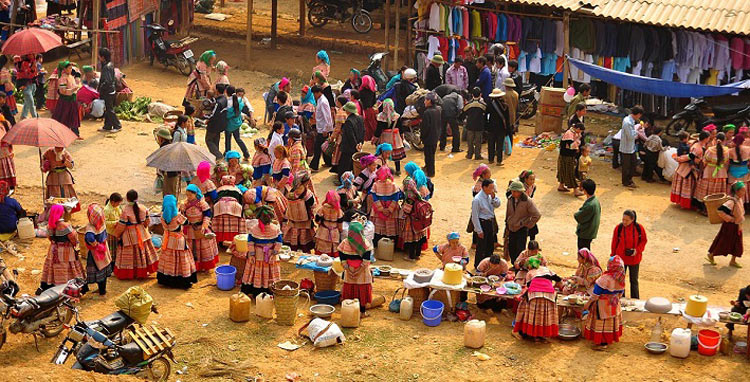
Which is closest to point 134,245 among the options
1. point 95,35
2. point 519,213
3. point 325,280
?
point 325,280

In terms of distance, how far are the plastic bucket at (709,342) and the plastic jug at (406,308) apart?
3255mm

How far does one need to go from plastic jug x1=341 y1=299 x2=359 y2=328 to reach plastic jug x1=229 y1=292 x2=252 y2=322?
1.11 meters

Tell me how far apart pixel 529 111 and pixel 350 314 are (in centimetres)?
1030

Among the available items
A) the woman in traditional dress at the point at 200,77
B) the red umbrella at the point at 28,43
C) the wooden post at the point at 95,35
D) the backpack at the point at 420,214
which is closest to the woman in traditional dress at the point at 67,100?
the red umbrella at the point at 28,43

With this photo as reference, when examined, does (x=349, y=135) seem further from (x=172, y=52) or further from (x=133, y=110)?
(x=172, y=52)

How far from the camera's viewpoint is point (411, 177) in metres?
14.8

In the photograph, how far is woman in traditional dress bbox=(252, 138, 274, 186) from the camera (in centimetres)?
1602

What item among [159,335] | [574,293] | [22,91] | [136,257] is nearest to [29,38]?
[22,91]

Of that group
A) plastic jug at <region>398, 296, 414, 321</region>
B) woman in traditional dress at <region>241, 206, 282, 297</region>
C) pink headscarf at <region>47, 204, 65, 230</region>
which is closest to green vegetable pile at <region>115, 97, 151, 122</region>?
pink headscarf at <region>47, 204, 65, 230</region>

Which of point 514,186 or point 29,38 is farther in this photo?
point 29,38

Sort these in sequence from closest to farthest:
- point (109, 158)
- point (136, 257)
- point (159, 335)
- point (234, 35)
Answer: point (159, 335) < point (136, 257) < point (109, 158) < point (234, 35)

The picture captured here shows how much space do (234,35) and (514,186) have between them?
597 inches

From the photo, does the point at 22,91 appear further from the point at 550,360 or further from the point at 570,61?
the point at 550,360

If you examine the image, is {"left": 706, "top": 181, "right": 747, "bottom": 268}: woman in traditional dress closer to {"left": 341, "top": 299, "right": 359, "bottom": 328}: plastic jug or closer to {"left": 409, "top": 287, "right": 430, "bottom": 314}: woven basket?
{"left": 409, "top": 287, "right": 430, "bottom": 314}: woven basket
